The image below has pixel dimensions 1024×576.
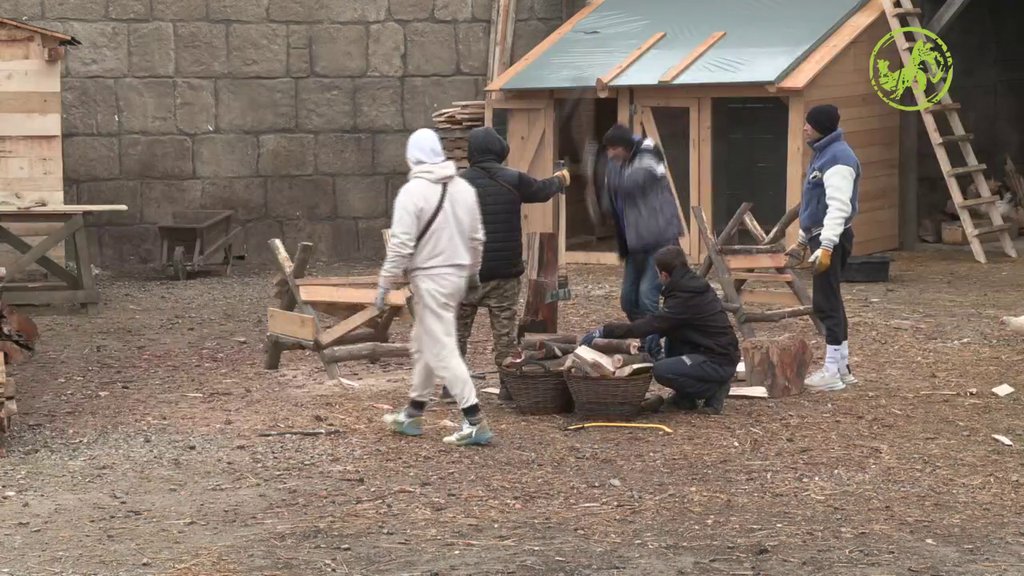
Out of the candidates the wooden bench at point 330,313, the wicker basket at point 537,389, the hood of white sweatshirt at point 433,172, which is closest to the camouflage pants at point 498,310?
the wicker basket at point 537,389

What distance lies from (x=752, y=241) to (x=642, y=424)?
8.62 meters

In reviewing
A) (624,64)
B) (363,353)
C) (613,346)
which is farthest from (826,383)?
(624,64)

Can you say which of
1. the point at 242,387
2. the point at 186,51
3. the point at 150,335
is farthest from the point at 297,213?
the point at 242,387

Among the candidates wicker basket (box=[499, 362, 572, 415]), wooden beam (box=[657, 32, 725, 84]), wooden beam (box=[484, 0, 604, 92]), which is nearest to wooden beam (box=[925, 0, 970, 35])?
wooden beam (box=[657, 32, 725, 84])

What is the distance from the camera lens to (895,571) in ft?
19.7

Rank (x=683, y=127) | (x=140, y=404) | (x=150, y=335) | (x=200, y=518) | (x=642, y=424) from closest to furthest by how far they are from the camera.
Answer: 1. (x=200, y=518)
2. (x=642, y=424)
3. (x=140, y=404)
4. (x=150, y=335)
5. (x=683, y=127)

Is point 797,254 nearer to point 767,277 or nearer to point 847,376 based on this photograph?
point 847,376

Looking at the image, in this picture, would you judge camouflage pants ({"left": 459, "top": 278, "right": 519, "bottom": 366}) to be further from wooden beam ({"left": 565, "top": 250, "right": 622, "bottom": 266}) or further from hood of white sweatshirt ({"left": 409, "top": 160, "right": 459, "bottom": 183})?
wooden beam ({"left": 565, "top": 250, "right": 622, "bottom": 266})

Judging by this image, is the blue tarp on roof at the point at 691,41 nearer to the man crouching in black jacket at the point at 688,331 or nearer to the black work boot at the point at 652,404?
the man crouching in black jacket at the point at 688,331

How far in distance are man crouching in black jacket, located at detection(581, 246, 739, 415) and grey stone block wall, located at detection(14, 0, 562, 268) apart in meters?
8.65

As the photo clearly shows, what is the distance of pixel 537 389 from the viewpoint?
8.80m

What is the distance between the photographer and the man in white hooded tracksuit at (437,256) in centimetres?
794

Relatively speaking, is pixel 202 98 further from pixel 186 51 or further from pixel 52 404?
pixel 52 404

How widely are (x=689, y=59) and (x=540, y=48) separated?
1.97 metres
